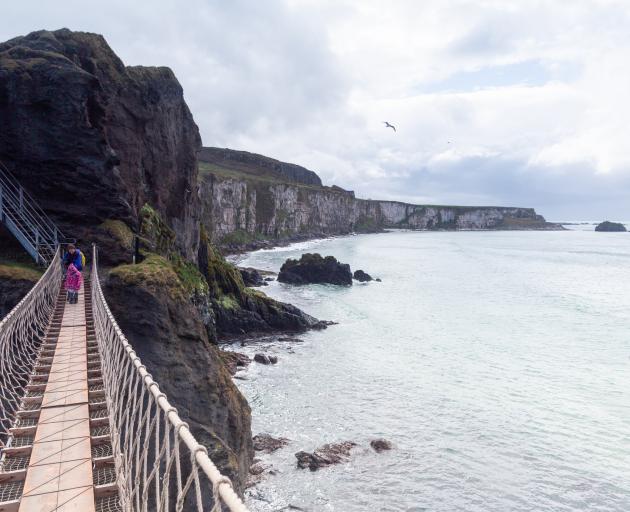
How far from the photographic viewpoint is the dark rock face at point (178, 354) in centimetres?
1097

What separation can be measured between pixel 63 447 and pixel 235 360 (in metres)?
22.8

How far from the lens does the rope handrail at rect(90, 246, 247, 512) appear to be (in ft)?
10.6

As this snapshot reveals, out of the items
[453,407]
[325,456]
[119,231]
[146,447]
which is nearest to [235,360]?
[325,456]

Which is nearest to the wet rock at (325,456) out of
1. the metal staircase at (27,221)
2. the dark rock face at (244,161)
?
the metal staircase at (27,221)

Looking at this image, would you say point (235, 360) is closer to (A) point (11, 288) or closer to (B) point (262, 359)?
(B) point (262, 359)

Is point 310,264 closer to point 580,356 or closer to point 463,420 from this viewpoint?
point 580,356

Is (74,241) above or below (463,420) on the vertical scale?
above

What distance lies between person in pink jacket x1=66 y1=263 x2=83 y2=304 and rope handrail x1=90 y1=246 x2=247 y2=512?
2.74 meters

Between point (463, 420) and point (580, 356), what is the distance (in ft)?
52.8

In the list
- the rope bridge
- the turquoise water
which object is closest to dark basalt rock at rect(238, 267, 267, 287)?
the turquoise water

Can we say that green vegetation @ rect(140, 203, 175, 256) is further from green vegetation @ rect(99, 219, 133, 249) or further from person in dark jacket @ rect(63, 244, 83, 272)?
person in dark jacket @ rect(63, 244, 83, 272)

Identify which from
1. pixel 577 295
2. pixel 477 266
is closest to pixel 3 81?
pixel 577 295

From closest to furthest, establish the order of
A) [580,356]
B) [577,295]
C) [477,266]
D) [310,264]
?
[580,356] < [577,295] < [310,264] < [477,266]

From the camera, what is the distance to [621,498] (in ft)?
51.7
